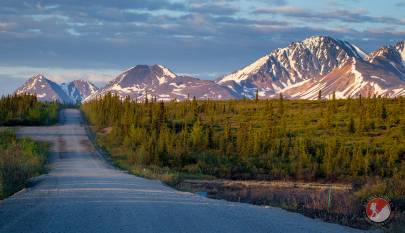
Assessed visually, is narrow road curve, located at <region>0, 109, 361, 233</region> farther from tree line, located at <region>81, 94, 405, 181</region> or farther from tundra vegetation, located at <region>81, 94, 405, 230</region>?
tree line, located at <region>81, 94, 405, 181</region>

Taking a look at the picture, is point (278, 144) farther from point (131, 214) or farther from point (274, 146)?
point (131, 214)

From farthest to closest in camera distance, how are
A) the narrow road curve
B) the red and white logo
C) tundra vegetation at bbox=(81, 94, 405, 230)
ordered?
1. tundra vegetation at bbox=(81, 94, 405, 230)
2. the red and white logo
3. the narrow road curve

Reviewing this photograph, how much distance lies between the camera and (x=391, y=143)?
55469 mm

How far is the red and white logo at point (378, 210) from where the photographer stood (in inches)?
557

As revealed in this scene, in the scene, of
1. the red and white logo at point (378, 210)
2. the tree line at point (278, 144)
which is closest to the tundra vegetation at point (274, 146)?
the tree line at point (278, 144)

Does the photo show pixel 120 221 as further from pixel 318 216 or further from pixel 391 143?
pixel 391 143

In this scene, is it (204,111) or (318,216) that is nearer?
(318,216)

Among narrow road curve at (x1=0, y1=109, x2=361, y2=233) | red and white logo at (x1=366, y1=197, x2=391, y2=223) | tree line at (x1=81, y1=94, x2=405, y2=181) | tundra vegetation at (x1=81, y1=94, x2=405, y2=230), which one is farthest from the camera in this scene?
tree line at (x1=81, y1=94, x2=405, y2=181)

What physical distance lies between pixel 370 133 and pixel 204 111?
27.3m

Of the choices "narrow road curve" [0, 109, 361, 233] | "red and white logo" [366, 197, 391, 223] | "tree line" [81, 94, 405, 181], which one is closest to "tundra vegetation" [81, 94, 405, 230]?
"tree line" [81, 94, 405, 181]

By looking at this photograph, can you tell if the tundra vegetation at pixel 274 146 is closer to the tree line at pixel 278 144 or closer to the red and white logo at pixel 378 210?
the tree line at pixel 278 144

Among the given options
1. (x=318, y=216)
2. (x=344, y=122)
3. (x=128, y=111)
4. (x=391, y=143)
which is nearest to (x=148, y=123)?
(x=128, y=111)

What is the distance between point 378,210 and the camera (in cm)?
1425

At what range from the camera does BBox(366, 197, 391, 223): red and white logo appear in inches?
557
